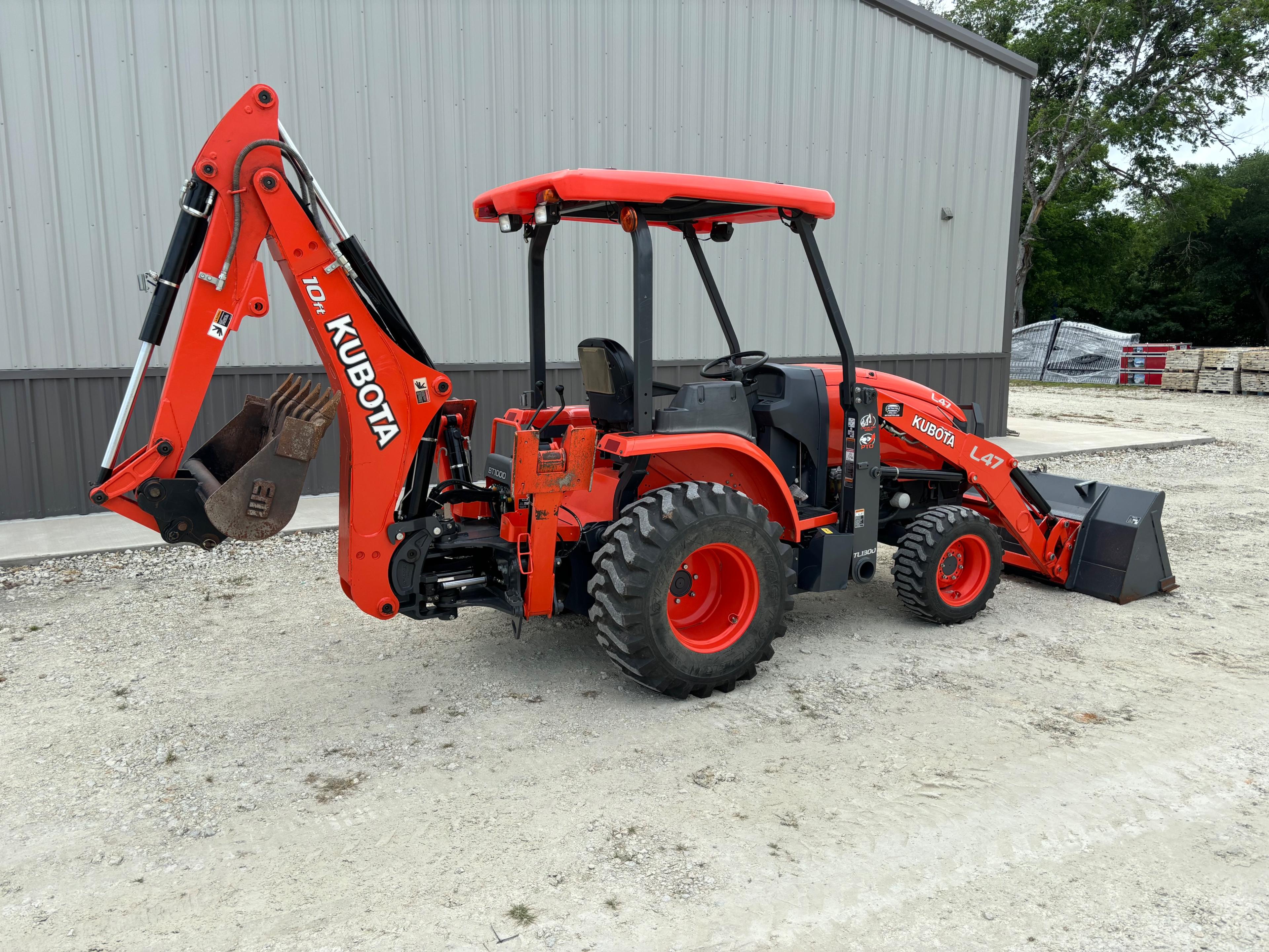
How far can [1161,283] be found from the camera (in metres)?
33.1

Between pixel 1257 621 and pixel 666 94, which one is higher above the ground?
pixel 666 94

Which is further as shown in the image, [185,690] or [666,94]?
[666,94]

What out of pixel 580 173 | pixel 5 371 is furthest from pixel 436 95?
pixel 580 173

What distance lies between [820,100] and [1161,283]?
95.2 ft

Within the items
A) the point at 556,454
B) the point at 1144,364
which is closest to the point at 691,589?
the point at 556,454

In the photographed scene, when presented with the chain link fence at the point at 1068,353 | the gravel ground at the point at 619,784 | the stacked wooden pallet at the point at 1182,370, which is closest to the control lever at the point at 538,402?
the gravel ground at the point at 619,784

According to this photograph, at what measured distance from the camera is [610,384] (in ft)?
13.8

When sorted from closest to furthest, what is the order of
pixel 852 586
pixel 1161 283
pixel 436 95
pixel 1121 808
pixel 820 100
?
pixel 1121 808 < pixel 852 586 < pixel 436 95 < pixel 820 100 < pixel 1161 283

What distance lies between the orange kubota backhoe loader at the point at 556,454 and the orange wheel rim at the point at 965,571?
0.02m

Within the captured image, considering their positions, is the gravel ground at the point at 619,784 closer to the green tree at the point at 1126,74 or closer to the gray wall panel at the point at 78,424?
the gray wall panel at the point at 78,424

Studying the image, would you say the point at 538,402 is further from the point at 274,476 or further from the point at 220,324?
the point at 220,324

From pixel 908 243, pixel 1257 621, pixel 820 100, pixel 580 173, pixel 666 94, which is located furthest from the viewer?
pixel 908 243

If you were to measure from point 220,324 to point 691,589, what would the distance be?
7.47 ft

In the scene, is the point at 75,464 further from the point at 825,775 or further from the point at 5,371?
the point at 825,775
